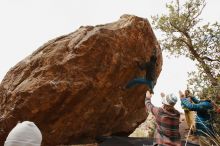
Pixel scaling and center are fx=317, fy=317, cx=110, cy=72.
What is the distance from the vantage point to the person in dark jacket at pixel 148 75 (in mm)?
11527

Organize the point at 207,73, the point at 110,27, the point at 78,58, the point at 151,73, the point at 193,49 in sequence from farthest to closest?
the point at 193,49 < the point at 207,73 < the point at 151,73 < the point at 110,27 < the point at 78,58

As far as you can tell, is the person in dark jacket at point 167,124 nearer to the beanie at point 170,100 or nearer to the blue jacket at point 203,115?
the beanie at point 170,100

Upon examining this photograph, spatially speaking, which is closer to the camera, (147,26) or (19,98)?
(19,98)

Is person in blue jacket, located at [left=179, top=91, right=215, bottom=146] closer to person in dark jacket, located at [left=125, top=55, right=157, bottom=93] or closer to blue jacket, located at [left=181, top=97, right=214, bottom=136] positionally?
blue jacket, located at [left=181, top=97, right=214, bottom=136]

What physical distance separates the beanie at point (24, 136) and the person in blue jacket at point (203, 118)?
6.70 metres

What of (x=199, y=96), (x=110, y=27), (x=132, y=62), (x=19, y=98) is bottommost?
(x=199, y=96)

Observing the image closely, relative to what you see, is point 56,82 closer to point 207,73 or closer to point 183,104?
point 183,104

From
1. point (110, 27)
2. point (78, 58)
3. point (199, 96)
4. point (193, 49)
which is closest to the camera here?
point (78, 58)

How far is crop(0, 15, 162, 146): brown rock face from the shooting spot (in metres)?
9.90

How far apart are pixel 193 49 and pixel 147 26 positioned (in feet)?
27.4

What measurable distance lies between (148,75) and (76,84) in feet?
10.8

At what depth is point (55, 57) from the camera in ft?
33.8

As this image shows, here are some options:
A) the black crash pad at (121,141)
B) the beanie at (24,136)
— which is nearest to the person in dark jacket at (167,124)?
the black crash pad at (121,141)

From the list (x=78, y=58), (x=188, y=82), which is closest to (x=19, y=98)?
(x=78, y=58)
